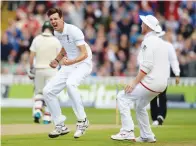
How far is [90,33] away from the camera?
30859mm

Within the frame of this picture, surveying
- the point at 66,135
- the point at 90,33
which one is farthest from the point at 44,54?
the point at 90,33

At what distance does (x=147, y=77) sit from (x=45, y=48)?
672cm

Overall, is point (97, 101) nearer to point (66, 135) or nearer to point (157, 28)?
point (66, 135)

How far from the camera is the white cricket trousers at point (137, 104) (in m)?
14.4

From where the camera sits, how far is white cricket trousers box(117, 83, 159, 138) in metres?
14.4

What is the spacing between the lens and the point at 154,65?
14.3 m

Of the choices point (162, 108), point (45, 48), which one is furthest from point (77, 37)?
point (162, 108)

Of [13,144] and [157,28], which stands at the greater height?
[157,28]

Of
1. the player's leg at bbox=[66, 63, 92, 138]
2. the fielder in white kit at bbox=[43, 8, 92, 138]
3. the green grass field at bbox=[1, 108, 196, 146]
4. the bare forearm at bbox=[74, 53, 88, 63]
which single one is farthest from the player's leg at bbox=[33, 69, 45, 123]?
the bare forearm at bbox=[74, 53, 88, 63]

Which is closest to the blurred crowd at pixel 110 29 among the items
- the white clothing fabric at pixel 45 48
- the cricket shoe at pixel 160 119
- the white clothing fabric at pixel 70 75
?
the white clothing fabric at pixel 45 48

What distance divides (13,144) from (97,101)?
523 inches

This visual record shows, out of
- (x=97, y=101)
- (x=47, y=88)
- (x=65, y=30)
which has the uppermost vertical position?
(x=65, y=30)

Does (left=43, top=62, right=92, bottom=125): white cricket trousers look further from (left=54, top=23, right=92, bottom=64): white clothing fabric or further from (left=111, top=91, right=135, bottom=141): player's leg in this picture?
(left=111, top=91, right=135, bottom=141): player's leg

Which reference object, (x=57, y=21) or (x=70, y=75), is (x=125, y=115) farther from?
(x=57, y=21)
